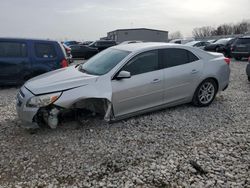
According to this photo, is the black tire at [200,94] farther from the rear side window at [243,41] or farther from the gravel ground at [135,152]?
the rear side window at [243,41]

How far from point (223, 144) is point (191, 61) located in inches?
85.8

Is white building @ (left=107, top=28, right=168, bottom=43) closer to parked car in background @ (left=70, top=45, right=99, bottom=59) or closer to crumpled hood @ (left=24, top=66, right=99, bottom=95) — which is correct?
parked car in background @ (left=70, top=45, right=99, bottom=59)

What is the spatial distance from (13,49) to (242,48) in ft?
43.6

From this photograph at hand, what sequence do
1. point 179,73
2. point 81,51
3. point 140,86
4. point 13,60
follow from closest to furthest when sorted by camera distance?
point 140,86, point 179,73, point 13,60, point 81,51

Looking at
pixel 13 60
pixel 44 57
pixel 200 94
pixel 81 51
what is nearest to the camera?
pixel 200 94

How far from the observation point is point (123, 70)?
Result: 15.0 ft

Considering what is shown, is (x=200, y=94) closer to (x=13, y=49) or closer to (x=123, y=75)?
(x=123, y=75)

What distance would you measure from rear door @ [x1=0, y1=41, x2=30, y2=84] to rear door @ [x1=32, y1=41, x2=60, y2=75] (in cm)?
25

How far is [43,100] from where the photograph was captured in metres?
4.06

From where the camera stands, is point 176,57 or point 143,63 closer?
point 143,63

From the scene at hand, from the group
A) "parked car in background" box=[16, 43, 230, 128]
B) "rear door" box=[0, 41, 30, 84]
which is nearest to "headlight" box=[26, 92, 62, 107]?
"parked car in background" box=[16, 43, 230, 128]

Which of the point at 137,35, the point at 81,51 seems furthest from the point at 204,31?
the point at 81,51

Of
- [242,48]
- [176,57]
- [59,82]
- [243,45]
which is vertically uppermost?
[243,45]

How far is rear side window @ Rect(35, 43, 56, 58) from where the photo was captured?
25.5 feet
